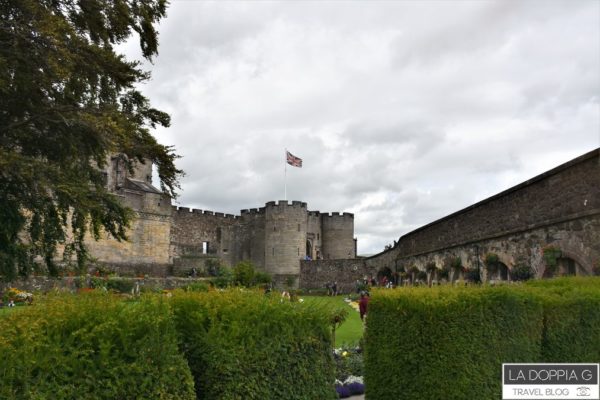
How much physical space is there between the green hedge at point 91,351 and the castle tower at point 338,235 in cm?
5107

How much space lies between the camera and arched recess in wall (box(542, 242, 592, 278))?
1163 centimetres

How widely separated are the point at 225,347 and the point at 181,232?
4601 cm

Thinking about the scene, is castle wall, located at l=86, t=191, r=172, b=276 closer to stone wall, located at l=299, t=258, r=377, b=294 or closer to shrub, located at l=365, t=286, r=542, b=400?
stone wall, located at l=299, t=258, r=377, b=294

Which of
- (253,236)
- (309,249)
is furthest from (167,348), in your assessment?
(309,249)

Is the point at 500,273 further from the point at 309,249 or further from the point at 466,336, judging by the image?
the point at 309,249

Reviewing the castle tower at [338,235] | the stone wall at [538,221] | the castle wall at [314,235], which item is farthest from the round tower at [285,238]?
the stone wall at [538,221]

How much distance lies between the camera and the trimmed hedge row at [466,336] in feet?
19.9

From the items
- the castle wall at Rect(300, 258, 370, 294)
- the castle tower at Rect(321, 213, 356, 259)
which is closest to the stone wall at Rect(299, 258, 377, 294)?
the castle wall at Rect(300, 258, 370, 294)

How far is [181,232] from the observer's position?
49.4 metres

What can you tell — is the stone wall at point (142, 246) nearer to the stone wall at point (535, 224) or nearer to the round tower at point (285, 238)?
the round tower at point (285, 238)

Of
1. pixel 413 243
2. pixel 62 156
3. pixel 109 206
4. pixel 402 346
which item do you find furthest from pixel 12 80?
pixel 413 243

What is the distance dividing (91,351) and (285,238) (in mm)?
45402

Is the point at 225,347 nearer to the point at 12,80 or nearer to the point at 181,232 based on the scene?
the point at 12,80

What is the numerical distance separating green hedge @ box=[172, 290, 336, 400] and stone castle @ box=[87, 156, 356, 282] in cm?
3177
